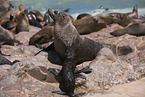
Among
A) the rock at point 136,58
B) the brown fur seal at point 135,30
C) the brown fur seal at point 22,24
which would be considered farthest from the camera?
the brown fur seal at point 22,24

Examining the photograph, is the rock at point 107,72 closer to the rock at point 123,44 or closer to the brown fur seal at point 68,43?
the brown fur seal at point 68,43

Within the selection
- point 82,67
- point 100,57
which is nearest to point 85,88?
point 82,67

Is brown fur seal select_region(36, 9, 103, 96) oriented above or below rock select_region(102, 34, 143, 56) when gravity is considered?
above

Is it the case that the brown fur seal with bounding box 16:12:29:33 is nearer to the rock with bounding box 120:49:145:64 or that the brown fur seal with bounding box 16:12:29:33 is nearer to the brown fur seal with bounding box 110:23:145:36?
the brown fur seal with bounding box 110:23:145:36

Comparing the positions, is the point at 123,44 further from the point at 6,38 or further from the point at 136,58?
the point at 6,38

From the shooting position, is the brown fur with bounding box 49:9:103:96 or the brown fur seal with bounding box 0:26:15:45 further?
the brown fur seal with bounding box 0:26:15:45

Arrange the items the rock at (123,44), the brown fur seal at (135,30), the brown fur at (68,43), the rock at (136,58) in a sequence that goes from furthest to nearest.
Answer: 1. the brown fur seal at (135,30)
2. the rock at (123,44)
3. the rock at (136,58)
4. the brown fur at (68,43)

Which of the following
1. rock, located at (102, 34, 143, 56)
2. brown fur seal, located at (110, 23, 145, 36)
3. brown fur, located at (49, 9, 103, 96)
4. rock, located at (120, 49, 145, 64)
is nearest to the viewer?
brown fur, located at (49, 9, 103, 96)

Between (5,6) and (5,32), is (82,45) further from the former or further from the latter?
(5,6)

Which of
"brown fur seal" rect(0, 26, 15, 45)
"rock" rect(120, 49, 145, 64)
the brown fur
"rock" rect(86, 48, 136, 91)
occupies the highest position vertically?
the brown fur

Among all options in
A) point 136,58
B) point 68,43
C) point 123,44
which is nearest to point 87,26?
point 123,44

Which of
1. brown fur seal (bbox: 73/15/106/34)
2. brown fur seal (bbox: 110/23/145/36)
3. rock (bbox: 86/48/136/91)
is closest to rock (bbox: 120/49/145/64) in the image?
rock (bbox: 86/48/136/91)

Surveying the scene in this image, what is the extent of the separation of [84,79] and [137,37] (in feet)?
14.6

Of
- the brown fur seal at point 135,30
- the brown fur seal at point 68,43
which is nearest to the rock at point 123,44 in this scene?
the brown fur seal at point 135,30
